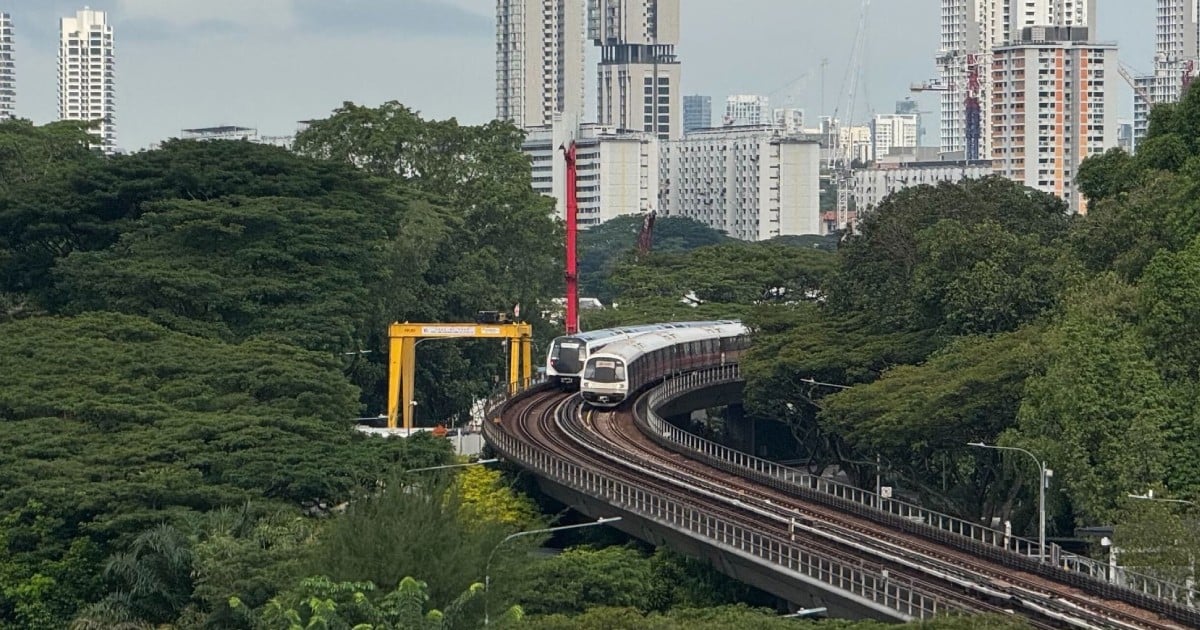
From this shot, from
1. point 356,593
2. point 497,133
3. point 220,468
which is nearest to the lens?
point 356,593

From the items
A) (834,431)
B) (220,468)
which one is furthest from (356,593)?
(834,431)

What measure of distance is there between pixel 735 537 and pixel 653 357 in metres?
39.0

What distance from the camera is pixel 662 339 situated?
104062mm

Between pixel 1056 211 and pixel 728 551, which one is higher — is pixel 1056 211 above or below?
above

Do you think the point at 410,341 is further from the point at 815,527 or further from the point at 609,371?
the point at 815,527

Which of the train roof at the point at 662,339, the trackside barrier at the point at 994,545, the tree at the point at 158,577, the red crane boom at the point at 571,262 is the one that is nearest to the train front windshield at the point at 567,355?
the train roof at the point at 662,339

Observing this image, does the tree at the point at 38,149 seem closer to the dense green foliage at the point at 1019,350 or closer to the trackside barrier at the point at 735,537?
the dense green foliage at the point at 1019,350

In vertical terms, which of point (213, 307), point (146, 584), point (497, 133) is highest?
point (497, 133)

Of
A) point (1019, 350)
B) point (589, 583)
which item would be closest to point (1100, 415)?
point (1019, 350)

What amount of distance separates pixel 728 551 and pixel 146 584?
565 inches

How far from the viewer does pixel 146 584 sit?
205ft

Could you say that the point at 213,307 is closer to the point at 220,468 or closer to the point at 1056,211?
the point at 220,468

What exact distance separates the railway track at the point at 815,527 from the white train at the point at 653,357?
3.12 ft

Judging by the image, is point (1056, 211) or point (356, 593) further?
point (1056, 211)
